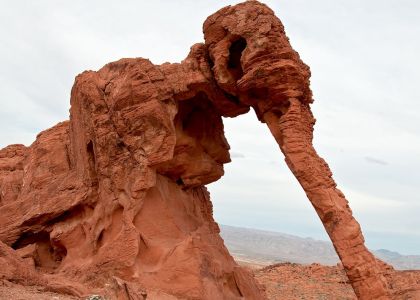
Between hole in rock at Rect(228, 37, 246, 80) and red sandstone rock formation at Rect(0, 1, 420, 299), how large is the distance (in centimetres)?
4

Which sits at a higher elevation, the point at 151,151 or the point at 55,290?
the point at 151,151

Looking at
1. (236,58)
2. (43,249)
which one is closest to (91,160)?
(43,249)

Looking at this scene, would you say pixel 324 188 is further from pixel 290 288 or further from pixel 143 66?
pixel 290 288

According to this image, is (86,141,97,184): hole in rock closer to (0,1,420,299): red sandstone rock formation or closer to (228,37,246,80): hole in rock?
(0,1,420,299): red sandstone rock formation

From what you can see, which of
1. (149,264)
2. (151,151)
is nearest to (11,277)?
(149,264)

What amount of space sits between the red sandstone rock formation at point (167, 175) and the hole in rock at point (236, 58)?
0.12ft

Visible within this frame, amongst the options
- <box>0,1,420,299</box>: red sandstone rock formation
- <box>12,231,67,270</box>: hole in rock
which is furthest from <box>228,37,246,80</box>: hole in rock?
<box>12,231,67,270</box>: hole in rock

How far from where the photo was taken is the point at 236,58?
48.5 ft

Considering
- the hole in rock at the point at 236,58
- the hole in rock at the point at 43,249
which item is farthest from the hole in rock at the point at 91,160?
the hole in rock at the point at 236,58

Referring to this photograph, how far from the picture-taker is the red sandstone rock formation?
12.7 meters

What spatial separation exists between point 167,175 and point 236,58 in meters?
4.42

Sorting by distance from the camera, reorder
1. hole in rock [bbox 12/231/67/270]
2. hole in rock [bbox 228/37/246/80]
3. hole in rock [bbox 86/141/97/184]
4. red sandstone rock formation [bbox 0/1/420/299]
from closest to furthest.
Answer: red sandstone rock formation [bbox 0/1/420/299]
hole in rock [bbox 228/37/246/80]
hole in rock [bbox 86/141/97/184]
hole in rock [bbox 12/231/67/270]

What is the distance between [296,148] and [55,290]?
280 inches

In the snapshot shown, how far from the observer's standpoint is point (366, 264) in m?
11.2
